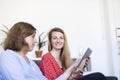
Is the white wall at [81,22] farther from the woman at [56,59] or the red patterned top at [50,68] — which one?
the red patterned top at [50,68]

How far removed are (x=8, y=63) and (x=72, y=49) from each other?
6.22ft

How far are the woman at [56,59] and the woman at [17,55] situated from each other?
0.29m

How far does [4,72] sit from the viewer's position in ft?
4.74

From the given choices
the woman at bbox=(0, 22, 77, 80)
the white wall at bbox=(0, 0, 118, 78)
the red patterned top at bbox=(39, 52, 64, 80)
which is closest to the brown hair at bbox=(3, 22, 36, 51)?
the woman at bbox=(0, 22, 77, 80)

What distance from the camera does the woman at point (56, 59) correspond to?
1.94 m

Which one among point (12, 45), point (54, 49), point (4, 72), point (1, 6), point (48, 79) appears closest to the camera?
point (4, 72)

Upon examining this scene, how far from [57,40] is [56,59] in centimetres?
17

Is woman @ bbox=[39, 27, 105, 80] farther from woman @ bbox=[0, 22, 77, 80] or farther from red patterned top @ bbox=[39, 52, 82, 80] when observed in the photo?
woman @ bbox=[0, 22, 77, 80]

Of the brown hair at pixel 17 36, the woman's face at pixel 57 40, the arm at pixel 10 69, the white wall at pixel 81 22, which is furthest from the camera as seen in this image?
the white wall at pixel 81 22

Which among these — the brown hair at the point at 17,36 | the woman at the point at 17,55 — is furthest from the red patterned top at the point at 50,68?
the brown hair at the point at 17,36

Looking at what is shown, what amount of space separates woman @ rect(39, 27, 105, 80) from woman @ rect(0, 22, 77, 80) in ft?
0.94

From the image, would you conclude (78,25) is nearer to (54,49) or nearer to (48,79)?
(54,49)

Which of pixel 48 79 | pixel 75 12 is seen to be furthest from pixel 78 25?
pixel 48 79

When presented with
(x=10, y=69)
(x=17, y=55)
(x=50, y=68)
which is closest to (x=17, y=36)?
(x=17, y=55)
